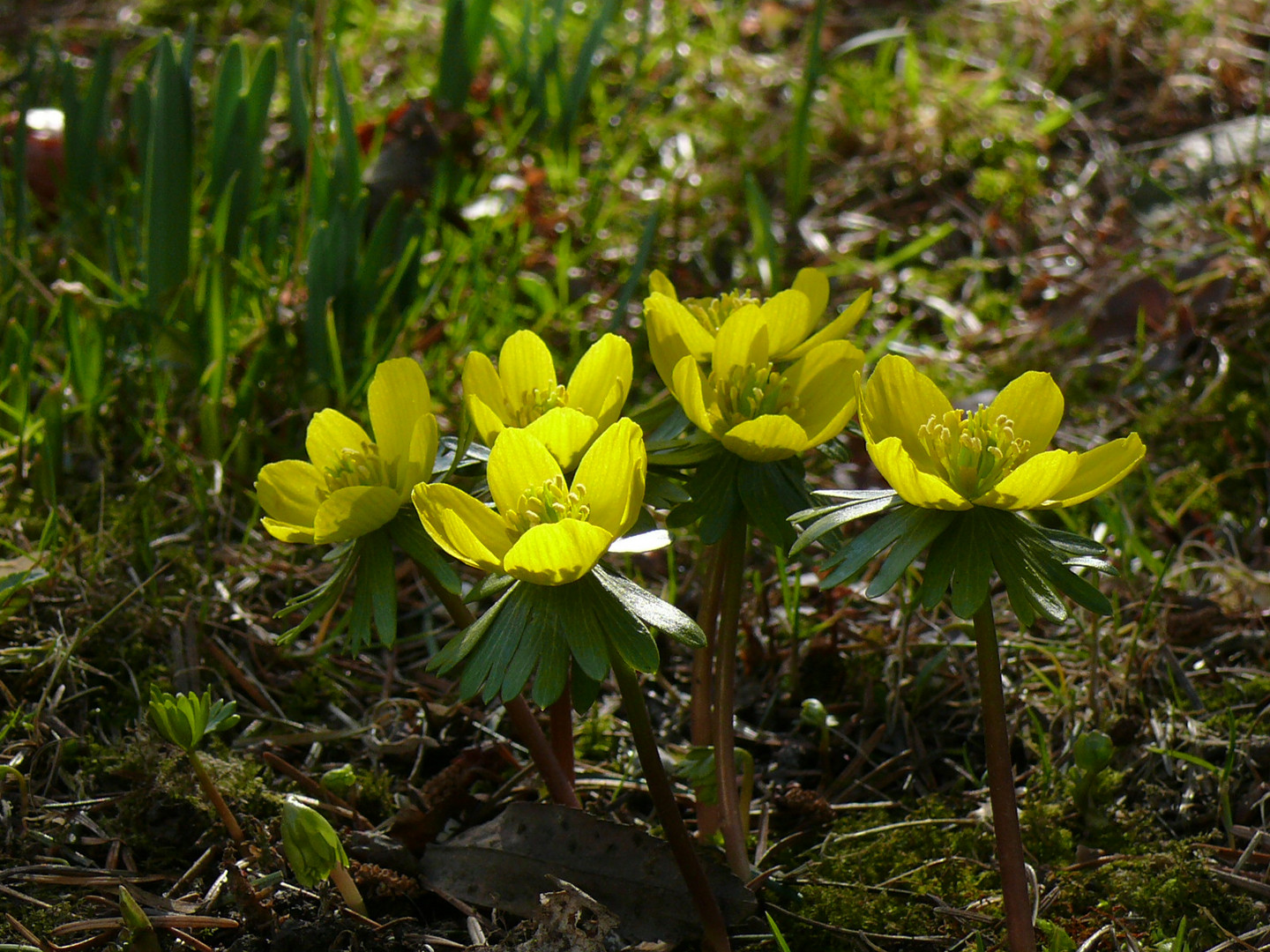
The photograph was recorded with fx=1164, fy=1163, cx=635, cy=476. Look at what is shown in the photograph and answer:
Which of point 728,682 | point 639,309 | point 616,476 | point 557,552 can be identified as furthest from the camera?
point 639,309

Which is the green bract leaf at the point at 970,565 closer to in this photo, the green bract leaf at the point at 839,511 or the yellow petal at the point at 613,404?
the green bract leaf at the point at 839,511

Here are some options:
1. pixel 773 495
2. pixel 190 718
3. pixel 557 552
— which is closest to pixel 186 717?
pixel 190 718

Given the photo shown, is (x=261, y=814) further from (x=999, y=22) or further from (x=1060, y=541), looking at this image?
(x=999, y=22)

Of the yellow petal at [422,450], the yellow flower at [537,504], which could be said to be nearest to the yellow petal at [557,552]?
the yellow flower at [537,504]

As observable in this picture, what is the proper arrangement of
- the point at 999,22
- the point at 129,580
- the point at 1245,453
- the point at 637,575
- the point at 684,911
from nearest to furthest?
the point at 684,911 < the point at 129,580 < the point at 637,575 < the point at 1245,453 < the point at 999,22

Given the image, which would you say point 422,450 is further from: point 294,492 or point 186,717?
point 186,717

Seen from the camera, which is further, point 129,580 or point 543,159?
point 543,159

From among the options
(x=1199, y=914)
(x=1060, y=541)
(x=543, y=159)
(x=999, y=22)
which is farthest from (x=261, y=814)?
(x=999, y=22)

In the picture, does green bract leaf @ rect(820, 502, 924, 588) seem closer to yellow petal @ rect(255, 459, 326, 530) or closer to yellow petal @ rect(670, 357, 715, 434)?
yellow petal @ rect(670, 357, 715, 434)
